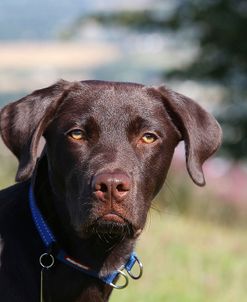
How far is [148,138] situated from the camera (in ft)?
14.5

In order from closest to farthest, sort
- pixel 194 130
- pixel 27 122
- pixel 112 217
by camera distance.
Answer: pixel 112 217 → pixel 27 122 → pixel 194 130

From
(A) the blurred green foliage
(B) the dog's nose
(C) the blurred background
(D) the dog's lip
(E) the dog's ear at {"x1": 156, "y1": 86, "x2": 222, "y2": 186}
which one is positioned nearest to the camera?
(B) the dog's nose

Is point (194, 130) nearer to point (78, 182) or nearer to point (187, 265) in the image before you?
point (78, 182)

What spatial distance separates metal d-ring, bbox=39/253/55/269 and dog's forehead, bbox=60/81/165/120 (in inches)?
28.1

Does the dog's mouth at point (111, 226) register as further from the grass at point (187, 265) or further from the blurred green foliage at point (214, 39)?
the blurred green foliage at point (214, 39)

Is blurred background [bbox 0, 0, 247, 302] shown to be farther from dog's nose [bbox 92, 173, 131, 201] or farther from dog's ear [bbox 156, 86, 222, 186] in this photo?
dog's nose [bbox 92, 173, 131, 201]

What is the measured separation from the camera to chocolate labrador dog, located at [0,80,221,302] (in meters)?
4.16

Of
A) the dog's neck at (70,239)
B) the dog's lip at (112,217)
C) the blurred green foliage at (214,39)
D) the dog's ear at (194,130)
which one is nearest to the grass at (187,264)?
the dog's ear at (194,130)

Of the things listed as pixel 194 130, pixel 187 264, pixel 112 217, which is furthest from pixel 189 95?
pixel 112 217

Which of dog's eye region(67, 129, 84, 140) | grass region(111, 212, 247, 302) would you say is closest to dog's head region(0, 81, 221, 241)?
dog's eye region(67, 129, 84, 140)

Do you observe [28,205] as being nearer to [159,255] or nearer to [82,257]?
[82,257]

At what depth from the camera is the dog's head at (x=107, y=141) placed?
4094mm

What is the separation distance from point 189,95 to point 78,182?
9.33m

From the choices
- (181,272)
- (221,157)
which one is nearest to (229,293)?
(181,272)
